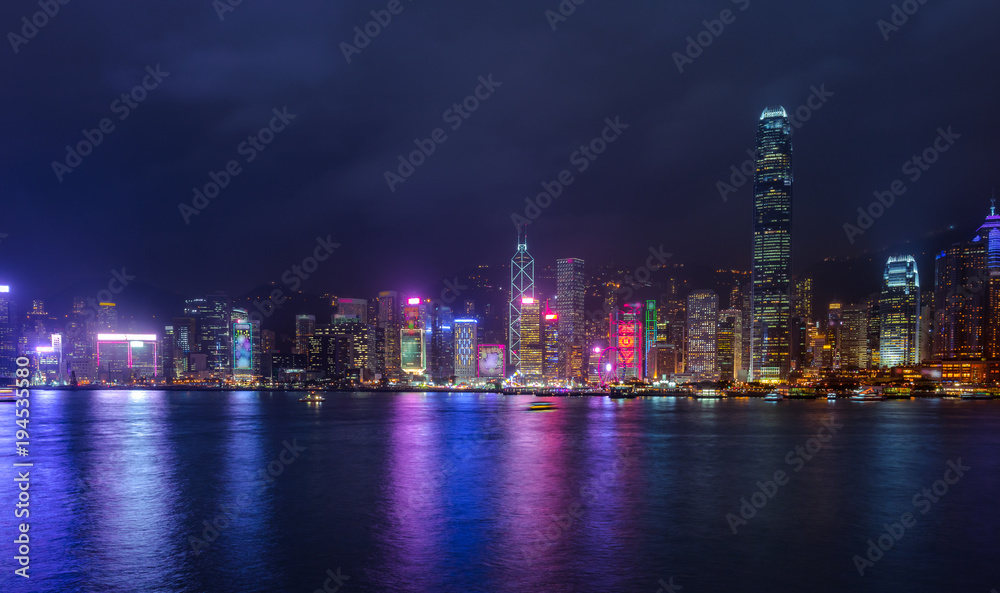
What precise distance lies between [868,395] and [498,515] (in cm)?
14738

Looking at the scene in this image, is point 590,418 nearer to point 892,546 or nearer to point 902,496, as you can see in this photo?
point 902,496

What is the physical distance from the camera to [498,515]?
29.0 meters

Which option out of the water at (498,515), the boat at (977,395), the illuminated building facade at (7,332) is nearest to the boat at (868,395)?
the boat at (977,395)

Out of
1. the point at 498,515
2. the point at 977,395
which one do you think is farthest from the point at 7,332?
the point at 977,395

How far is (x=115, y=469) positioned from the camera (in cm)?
4047

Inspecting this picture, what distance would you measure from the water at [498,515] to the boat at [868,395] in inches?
3649

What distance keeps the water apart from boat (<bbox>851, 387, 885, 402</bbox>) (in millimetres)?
92690

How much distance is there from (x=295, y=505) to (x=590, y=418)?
56950 mm

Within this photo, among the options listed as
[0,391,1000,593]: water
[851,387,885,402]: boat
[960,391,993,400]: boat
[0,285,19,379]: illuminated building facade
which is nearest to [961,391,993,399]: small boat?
[960,391,993,400]: boat

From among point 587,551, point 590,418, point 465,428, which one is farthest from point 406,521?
point 590,418

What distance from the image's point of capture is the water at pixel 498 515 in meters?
21.5

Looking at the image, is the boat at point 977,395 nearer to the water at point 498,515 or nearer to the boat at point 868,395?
the boat at point 868,395

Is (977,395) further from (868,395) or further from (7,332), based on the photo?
(7,332)

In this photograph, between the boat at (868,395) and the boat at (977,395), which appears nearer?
the boat at (868,395)
